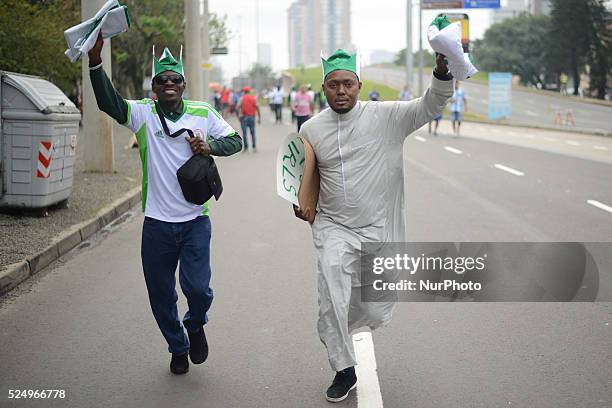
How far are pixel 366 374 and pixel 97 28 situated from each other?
8.25ft

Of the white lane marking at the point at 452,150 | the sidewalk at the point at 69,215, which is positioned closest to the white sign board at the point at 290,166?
the sidewalk at the point at 69,215

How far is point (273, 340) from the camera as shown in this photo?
6012 mm

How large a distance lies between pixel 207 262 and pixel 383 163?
3.95 ft

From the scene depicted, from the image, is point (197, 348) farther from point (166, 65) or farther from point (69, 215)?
point (69, 215)

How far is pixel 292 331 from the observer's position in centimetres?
624

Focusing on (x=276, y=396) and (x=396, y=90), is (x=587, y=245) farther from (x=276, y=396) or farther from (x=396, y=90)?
(x=396, y=90)

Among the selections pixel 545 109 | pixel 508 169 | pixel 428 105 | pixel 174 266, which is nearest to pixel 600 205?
pixel 508 169

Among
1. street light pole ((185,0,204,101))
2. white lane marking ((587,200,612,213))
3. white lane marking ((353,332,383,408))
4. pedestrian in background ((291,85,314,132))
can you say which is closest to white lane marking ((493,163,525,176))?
white lane marking ((587,200,612,213))

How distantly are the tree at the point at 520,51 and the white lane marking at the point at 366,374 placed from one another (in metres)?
100.0

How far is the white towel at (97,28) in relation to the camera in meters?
4.68

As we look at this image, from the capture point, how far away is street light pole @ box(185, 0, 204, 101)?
25500 mm

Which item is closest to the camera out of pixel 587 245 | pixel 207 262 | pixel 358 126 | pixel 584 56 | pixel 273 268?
pixel 358 126

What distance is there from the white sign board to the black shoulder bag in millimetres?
384

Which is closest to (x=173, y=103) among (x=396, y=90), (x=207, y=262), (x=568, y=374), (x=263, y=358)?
(x=207, y=262)
